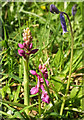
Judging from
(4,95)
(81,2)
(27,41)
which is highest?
(81,2)

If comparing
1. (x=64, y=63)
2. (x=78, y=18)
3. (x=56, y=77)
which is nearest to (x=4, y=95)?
(x=56, y=77)

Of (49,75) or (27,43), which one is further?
(49,75)

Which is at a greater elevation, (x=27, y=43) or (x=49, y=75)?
(x=27, y=43)

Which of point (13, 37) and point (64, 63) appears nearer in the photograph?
point (64, 63)

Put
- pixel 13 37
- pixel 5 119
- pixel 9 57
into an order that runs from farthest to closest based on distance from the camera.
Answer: pixel 13 37 → pixel 9 57 → pixel 5 119

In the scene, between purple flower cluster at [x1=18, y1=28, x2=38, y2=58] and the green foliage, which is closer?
purple flower cluster at [x1=18, y1=28, x2=38, y2=58]

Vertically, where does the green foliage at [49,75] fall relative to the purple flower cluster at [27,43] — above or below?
below

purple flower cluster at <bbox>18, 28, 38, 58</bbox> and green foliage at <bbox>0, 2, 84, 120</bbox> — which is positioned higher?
purple flower cluster at <bbox>18, 28, 38, 58</bbox>

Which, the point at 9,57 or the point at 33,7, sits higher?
the point at 33,7

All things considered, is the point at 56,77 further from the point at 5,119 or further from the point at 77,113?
the point at 5,119

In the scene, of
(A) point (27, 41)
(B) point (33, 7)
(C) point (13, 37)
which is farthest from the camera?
(B) point (33, 7)

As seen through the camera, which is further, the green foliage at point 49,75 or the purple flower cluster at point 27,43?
the green foliage at point 49,75
